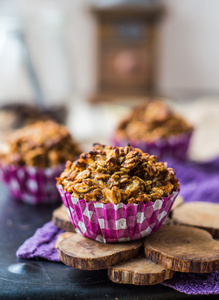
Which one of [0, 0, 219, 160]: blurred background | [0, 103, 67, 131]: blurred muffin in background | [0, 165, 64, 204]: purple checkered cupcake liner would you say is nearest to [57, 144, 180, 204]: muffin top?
[0, 165, 64, 204]: purple checkered cupcake liner

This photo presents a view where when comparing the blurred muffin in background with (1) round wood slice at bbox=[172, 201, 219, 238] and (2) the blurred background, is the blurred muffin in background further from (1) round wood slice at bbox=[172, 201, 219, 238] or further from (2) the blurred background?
(2) the blurred background

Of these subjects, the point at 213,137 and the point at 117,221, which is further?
the point at 213,137

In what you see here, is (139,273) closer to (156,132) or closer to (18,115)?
(156,132)

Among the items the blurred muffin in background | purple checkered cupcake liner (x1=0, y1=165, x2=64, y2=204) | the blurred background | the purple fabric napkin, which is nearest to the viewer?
the purple fabric napkin

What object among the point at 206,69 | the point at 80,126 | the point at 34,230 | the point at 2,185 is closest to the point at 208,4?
the point at 206,69

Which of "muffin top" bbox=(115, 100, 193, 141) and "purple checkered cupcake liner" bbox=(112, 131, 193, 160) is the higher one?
"muffin top" bbox=(115, 100, 193, 141)

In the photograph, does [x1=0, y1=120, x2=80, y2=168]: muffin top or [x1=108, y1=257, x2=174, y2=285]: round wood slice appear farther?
[x1=0, y1=120, x2=80, y2=168]: muffin top

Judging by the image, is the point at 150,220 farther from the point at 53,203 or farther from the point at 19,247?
the point at 53,203
